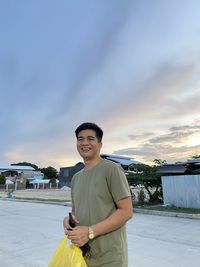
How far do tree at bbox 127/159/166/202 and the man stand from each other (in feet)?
40.0

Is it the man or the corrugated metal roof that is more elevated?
the corrugated metal roof

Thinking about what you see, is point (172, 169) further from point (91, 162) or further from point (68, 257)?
point (68, 257)

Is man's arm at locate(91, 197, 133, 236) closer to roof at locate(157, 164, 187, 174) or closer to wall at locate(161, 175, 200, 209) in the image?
wall at locate(161, 175, 200, 209)

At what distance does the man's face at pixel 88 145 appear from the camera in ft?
7.34

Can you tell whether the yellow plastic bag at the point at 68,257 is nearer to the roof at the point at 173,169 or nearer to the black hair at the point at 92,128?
the black hair at the point at 92,128

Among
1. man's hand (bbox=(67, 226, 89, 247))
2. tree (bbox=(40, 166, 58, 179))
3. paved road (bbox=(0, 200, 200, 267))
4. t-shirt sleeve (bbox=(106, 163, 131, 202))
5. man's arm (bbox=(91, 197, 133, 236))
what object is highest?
tree (bbox=(40, 166, 58, 179))

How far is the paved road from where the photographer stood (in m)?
5.25

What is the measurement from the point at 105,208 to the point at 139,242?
4.95 m

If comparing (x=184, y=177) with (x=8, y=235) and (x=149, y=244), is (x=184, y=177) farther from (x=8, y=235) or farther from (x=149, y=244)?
(x=8, y=235)

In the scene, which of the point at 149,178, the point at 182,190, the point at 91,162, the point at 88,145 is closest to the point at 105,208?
the point at 91,162

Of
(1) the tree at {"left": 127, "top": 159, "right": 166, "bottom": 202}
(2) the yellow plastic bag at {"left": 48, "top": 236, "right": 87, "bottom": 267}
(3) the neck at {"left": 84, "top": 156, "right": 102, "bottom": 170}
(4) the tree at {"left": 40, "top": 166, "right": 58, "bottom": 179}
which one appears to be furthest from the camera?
(4) the tree at {"left": 40, "top": 166, "right": 58, "bottom": 179}

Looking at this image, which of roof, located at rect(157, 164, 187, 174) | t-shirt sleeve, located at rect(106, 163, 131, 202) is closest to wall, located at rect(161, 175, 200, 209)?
roof, located at rect(157, 164, 187, 174)

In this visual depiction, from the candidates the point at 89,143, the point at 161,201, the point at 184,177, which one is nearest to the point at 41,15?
the point at 184,177

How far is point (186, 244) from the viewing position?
6.31m
